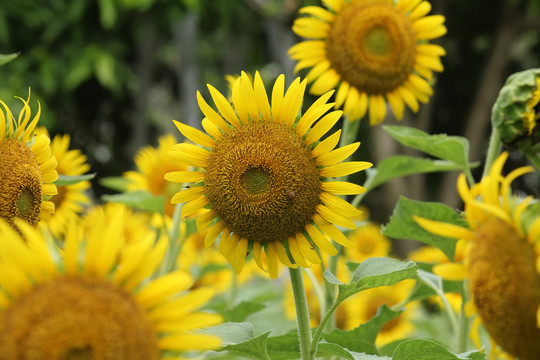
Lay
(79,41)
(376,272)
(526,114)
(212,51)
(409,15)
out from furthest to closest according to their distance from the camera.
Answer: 1. (212,51)
2. (79,41)
3. (409,15)
4. (526,114)
5. (376,272)

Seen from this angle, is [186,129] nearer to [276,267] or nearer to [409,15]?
[276,267]

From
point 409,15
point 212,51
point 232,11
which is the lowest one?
point 409,15

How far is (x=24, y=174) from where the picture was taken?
69 centimetres

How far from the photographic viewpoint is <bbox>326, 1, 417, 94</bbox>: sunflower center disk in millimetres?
1177

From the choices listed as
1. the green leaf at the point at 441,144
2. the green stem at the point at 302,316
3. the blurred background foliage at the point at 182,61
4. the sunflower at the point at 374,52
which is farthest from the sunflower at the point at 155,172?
the blurred background foliage at the point at 182,61

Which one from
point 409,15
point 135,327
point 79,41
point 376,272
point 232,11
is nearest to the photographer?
point 135,327

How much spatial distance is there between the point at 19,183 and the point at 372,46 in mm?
747

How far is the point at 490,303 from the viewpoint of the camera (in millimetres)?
540

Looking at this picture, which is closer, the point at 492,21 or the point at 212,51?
the point at 492,21

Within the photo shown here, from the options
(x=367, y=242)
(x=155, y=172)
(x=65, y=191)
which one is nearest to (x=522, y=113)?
(x=65, y=191)

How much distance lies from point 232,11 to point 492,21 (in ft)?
8.01

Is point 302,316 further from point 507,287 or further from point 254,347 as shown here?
point 507,287

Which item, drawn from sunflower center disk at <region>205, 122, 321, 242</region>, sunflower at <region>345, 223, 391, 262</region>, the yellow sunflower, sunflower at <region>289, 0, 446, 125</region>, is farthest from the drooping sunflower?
sunflower at <region>345, 223, 391, 262</region>

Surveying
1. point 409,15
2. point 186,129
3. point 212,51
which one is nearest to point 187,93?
point 212,51
